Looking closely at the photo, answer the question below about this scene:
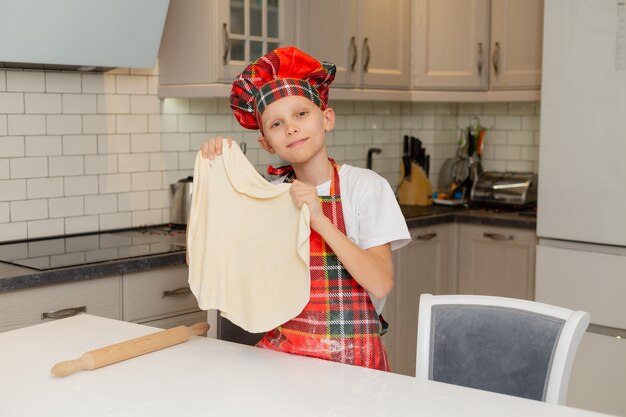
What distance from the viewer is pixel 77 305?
107 inches

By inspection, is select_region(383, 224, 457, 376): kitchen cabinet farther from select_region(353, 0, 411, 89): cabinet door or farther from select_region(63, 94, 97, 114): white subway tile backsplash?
select_region(63, 94, 97, 114): white subway tile backsplash

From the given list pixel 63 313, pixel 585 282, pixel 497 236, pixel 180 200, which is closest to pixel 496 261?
pixel 497 236

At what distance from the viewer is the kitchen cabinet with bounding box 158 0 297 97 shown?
3.29 meters

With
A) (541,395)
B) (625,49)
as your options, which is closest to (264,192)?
(541,395)

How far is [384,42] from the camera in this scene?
13.4 feet

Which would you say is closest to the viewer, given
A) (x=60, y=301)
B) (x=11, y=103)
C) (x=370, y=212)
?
(x=370, y=212)

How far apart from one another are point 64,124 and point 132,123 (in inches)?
12.3

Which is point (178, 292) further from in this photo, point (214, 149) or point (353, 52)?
point (353, 52)

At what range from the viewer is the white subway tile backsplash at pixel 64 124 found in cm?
319

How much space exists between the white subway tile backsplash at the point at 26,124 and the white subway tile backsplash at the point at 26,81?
0.10 m

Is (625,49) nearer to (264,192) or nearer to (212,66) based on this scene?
(212,66)

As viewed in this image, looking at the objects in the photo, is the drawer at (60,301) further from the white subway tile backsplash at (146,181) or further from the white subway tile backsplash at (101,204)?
the white subway tile backsplash at (146,181)

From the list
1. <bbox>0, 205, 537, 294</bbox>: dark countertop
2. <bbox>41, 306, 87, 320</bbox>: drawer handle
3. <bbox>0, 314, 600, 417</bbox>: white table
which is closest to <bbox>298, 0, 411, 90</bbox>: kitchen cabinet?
<bbox>0, 205, 537, 294</bbox>: dark countertop

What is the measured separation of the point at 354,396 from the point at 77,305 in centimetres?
150
